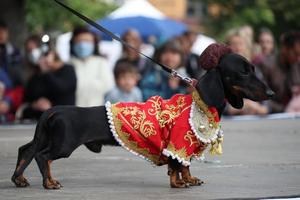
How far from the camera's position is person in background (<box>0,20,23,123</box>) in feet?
58.3

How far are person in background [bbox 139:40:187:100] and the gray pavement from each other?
347 cm

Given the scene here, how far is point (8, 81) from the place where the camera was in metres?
17.8

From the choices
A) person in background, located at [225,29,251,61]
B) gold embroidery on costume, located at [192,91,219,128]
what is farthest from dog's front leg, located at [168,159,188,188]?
person in background, located at [225,29,251,61]

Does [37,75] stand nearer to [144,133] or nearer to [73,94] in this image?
[73,94]

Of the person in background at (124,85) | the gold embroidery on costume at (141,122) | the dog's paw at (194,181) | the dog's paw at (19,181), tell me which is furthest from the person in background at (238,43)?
the dog's paw at (19,181)

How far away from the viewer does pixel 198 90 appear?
9031 millimetres

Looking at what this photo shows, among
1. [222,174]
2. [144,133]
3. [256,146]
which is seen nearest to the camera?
[144,133]

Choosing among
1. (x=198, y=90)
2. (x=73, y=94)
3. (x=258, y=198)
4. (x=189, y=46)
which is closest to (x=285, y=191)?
(x=258, y=198)

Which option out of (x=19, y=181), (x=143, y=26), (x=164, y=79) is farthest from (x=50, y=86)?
(x=143, y=26)

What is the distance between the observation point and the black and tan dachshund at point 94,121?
8.99 meters

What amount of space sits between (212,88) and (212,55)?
10.8 inches

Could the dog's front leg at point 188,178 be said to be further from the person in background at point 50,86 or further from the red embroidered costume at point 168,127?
the person in background at point 50,86

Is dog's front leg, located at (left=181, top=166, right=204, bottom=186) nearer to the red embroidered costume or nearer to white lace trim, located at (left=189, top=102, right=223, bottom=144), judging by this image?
the red embroidered costume

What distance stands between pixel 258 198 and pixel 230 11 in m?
37.9
